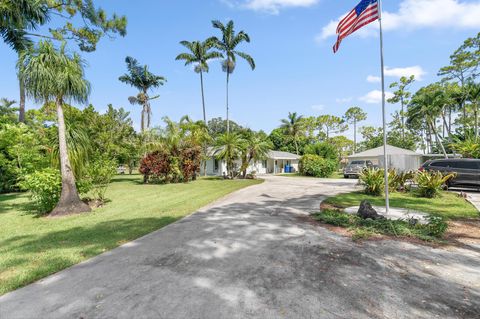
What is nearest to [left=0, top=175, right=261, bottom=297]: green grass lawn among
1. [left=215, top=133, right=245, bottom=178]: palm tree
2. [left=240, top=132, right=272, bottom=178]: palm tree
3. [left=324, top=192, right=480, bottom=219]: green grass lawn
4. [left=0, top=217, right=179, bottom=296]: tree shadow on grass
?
[left=0, top=217, right=179, bottom=296]: tree shadow on grass

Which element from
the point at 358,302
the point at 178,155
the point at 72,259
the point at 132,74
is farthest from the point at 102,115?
the point at 358,302

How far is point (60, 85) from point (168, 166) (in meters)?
10.8

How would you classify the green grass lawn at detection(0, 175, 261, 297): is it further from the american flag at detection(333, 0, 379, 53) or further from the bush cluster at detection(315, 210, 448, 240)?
the american flag at detection(333, 0, 379, 53)

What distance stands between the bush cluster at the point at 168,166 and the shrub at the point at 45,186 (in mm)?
9538

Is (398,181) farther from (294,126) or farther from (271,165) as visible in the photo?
(294,126)

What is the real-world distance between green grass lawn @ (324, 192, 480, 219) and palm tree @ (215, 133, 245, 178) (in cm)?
1128

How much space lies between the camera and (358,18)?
24.6 ft

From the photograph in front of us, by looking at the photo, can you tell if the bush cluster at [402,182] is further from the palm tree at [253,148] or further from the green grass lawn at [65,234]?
→ the palm tree at [253,148]

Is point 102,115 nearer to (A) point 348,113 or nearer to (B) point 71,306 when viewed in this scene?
(B) point 71,306

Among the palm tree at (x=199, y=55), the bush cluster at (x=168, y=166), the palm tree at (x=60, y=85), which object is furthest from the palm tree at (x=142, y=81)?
the palm tree at (x=60, y=85)

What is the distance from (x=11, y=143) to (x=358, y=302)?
55.6 feet

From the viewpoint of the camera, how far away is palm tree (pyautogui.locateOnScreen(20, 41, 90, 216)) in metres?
7.43

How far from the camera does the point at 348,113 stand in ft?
172

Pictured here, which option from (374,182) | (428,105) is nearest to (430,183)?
(374,182)
